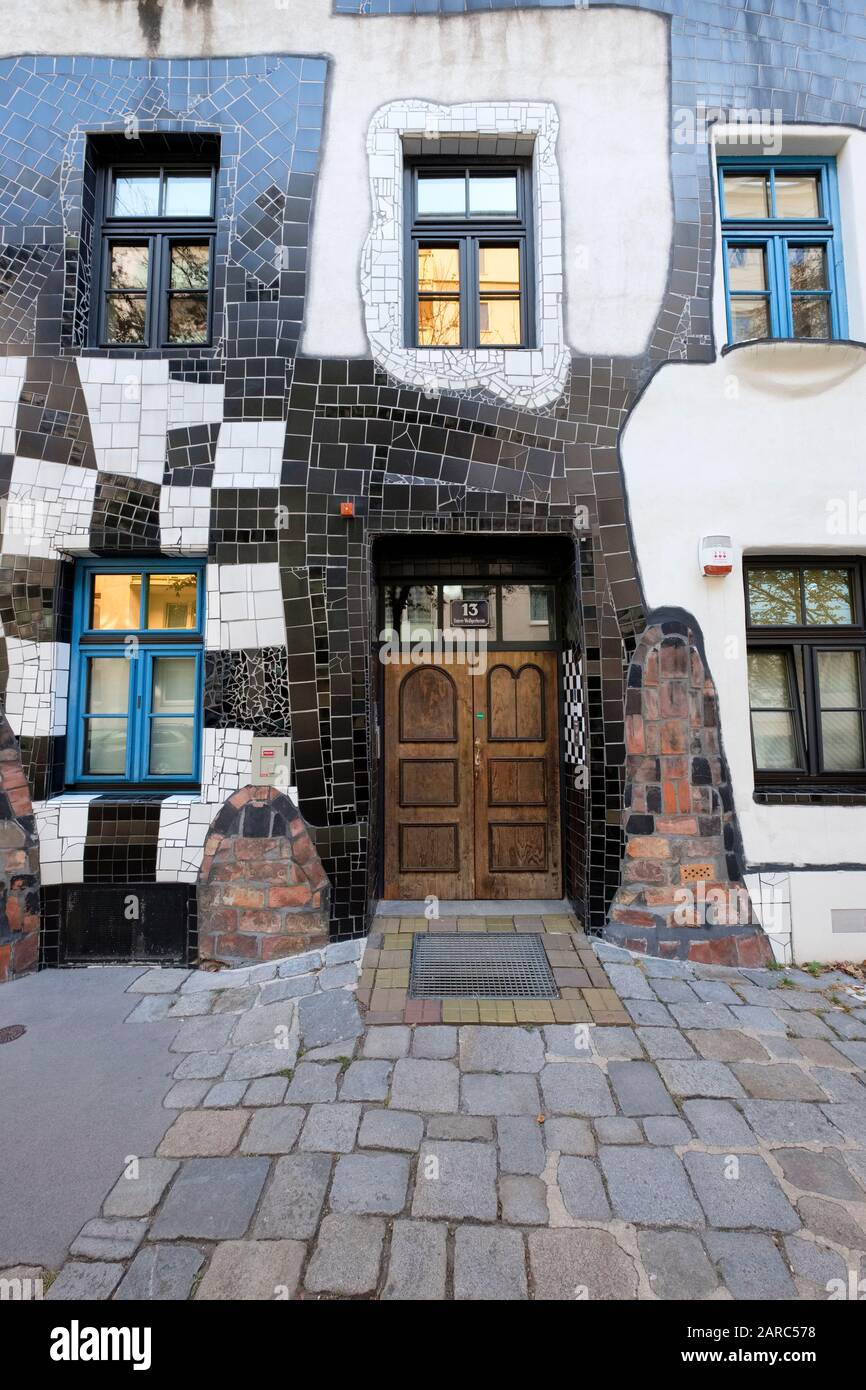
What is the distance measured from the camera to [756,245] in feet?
15.8

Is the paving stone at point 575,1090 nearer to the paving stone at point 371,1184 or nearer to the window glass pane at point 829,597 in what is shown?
the paving stone at point 371,1184

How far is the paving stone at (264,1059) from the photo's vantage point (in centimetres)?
295

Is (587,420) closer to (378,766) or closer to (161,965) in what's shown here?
(378,766)

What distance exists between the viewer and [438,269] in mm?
4758

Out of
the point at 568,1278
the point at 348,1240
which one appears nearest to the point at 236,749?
the point at 348,1240

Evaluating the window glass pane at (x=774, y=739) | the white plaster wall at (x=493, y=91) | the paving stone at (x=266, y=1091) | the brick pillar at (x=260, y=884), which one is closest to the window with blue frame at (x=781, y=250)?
the white plaster wall at (x=493, y=91)

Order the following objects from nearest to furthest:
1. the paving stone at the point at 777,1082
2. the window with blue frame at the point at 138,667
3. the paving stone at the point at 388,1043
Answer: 1. the paving stone at the point at 777,1082
2. the paving stone at the point at 388,1043
3. the window with blue frame at the point at 138,667

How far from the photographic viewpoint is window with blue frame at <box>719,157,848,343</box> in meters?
4.75

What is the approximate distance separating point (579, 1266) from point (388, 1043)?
136cm

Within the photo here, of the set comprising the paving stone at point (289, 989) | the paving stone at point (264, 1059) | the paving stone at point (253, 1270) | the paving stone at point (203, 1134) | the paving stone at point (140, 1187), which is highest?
the paving stone at point (289, 989)

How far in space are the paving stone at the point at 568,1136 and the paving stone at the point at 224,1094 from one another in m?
1.33

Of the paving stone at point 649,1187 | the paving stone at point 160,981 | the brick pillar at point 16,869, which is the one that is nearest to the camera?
the paving stone at point 649,1187

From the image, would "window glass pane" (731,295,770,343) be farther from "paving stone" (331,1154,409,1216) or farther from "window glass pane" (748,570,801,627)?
"paving stone" (331,1154,409,1216)

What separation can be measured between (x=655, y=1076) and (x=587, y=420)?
13.0ft
